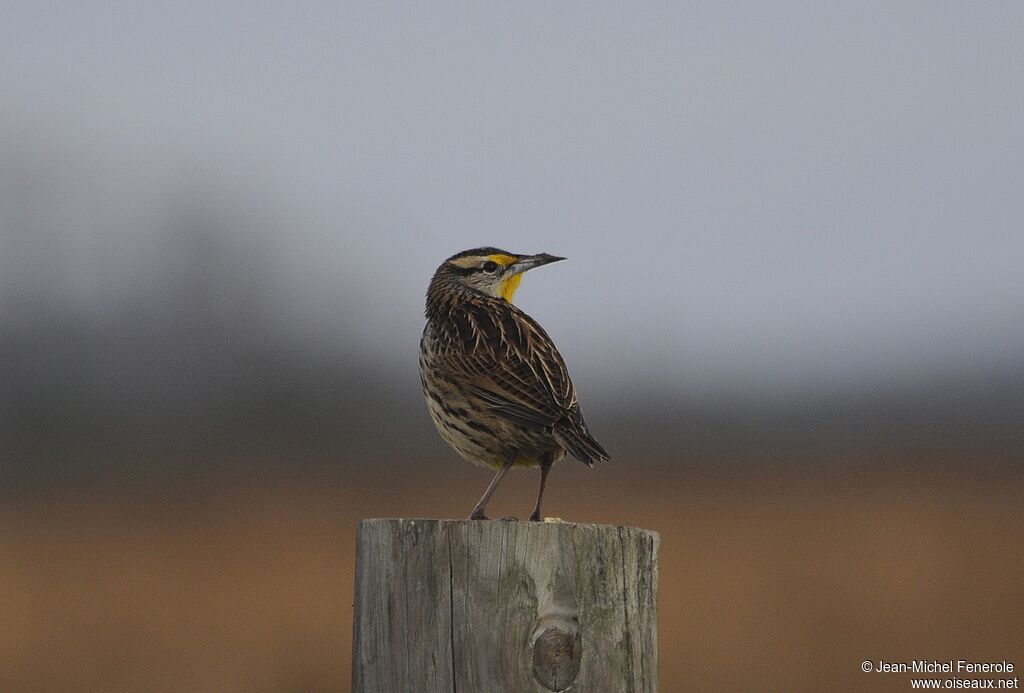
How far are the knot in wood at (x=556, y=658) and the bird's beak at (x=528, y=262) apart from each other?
3.27m

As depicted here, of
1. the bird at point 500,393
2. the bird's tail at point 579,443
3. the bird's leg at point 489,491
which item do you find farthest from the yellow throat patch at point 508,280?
the bird's tail at point 579,443

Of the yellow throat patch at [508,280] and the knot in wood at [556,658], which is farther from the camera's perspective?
the yellow throat patch at [508,280]

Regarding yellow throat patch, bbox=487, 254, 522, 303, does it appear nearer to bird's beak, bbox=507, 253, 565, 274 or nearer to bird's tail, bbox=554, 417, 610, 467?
bird's beak, bbox=507, 253, 565, 274

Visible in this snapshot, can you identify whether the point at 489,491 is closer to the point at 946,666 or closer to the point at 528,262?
the point at 528,262

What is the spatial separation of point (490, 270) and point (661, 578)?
706 cm

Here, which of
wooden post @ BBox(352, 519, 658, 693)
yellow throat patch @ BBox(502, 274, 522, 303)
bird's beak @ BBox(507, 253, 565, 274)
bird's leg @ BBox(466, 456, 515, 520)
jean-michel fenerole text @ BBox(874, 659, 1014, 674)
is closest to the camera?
wooden post @ BBox(352, 519, 658, 693)

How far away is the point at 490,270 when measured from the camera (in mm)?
6977

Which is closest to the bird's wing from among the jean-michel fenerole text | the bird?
the bird

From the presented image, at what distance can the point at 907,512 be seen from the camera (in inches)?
629

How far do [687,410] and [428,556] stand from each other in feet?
98.2

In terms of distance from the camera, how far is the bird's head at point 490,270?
695 centimetres

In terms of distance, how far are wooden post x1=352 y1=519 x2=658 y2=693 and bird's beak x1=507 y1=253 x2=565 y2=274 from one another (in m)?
3.16

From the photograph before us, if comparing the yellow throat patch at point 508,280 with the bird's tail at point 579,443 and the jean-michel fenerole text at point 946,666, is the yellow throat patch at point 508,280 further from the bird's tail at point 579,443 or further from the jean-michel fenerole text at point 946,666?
the jean-michel fenerole text at point 946,666

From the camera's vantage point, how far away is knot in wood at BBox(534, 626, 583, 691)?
11.6 feet
